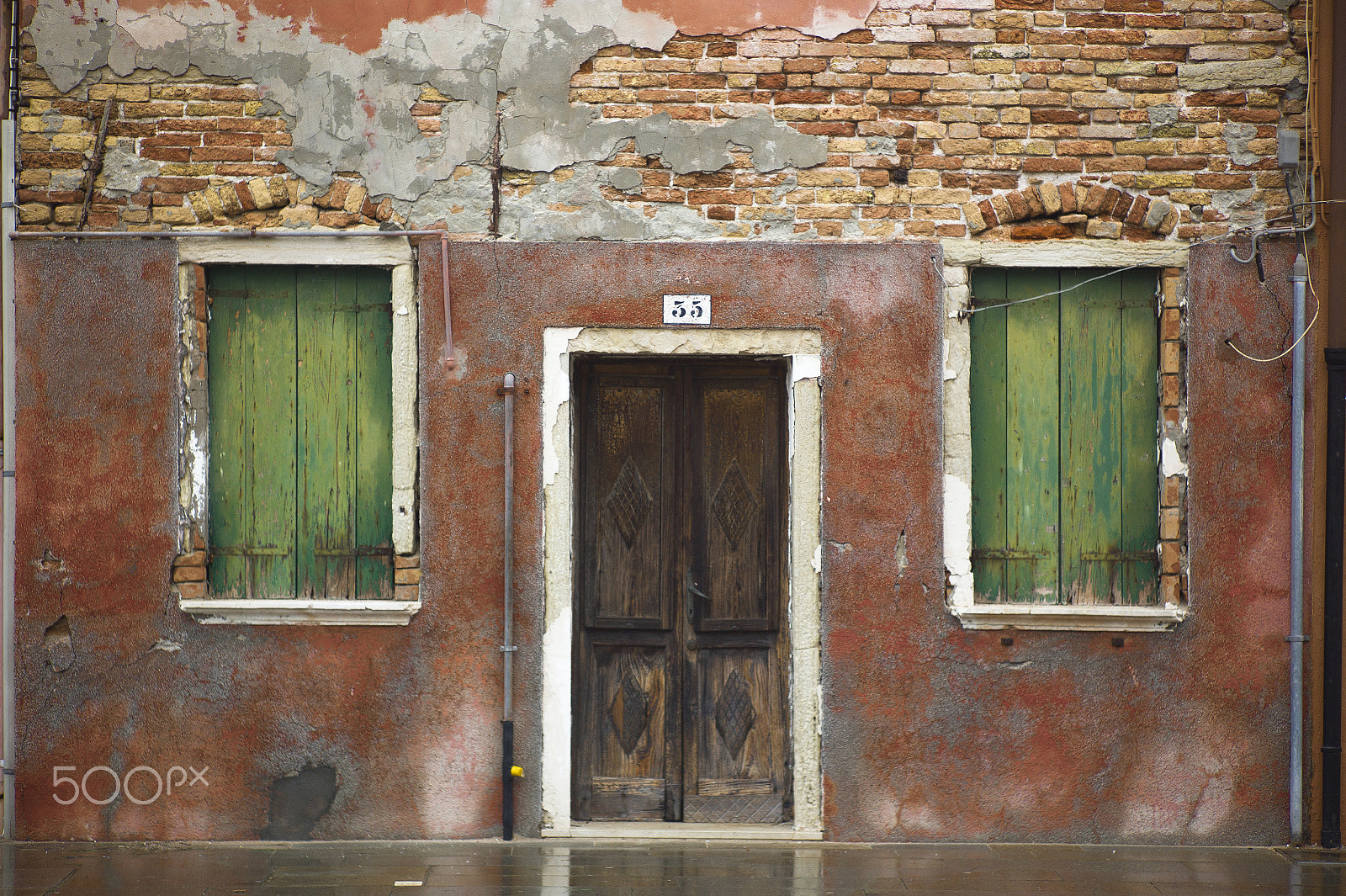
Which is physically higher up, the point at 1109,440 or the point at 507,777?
the point at 1109,440

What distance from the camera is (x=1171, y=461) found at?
17.6 ft

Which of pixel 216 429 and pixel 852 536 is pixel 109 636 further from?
pixel 852 536

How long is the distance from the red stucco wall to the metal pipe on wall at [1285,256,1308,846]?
7 centimetres

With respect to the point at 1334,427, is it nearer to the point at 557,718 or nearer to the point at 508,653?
the point at 557,718

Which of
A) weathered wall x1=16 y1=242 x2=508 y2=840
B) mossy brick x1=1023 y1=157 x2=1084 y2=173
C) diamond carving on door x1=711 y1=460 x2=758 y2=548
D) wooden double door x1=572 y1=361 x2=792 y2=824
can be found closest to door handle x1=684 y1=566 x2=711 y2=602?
wooden double door x1=572 y1=361 x2=792 y2=824

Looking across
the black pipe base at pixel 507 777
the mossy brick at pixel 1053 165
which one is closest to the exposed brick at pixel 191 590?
the black pipe base at pixel 507 777

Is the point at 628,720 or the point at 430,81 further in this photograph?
the point at 628,720

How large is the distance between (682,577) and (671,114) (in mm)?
2211

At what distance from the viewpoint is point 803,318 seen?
17.6 ft

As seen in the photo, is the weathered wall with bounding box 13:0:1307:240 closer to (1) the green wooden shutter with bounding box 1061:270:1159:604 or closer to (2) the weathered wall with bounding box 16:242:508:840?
(1) the green wooden shutter with bounding box 1061:270:1159:604

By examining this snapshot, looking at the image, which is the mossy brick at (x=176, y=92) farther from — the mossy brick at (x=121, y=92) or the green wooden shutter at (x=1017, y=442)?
the green wooden shutter at (x=1017, y=442)

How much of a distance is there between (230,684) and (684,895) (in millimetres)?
2309

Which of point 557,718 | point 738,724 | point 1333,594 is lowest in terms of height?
point 738,724

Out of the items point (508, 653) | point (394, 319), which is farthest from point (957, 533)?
point (394, 319)
